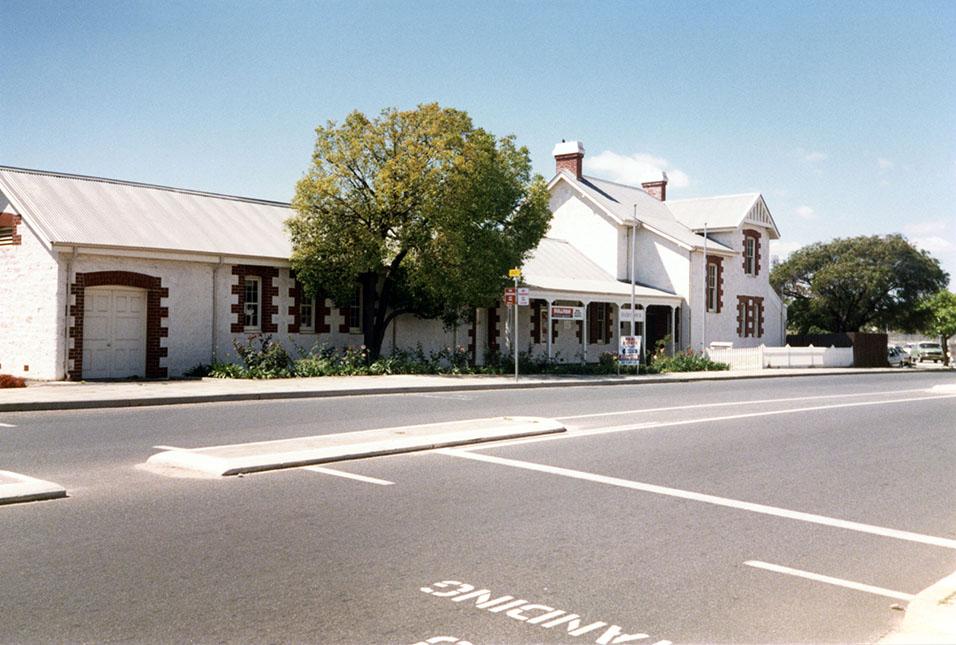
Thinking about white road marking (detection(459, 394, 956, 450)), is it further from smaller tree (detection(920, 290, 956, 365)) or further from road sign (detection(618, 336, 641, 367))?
smaller tree (detection(920, 290, 956, 365))

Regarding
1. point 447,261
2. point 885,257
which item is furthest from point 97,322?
point 885,257

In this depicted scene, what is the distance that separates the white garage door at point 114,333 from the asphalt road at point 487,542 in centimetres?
990

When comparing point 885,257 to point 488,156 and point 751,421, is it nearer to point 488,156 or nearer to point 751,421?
point 488,156

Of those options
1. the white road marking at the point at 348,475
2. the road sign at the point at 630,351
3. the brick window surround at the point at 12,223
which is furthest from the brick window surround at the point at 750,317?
the white road marking at the point at 348,475

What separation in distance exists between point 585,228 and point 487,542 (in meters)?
37.3

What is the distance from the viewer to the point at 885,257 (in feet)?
188

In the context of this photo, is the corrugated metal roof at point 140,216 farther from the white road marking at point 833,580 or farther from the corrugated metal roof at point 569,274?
the white road marking at point 833,580

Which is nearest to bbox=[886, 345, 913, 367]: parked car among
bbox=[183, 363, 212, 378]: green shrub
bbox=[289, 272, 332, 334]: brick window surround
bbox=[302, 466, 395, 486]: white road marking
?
bbox=[289, 272, 332, 334]: brick window surround

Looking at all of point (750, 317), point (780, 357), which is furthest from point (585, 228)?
point (780, 357)

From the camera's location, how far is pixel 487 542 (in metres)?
7.04

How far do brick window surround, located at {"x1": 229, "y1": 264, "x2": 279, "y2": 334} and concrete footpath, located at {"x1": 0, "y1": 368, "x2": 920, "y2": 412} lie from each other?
2.73m

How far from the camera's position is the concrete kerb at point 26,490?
815 centimetres

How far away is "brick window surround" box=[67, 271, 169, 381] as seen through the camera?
22.4m

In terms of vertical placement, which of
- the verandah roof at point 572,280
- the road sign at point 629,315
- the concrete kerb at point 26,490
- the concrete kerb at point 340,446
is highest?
the verandah roof at point 572,280
